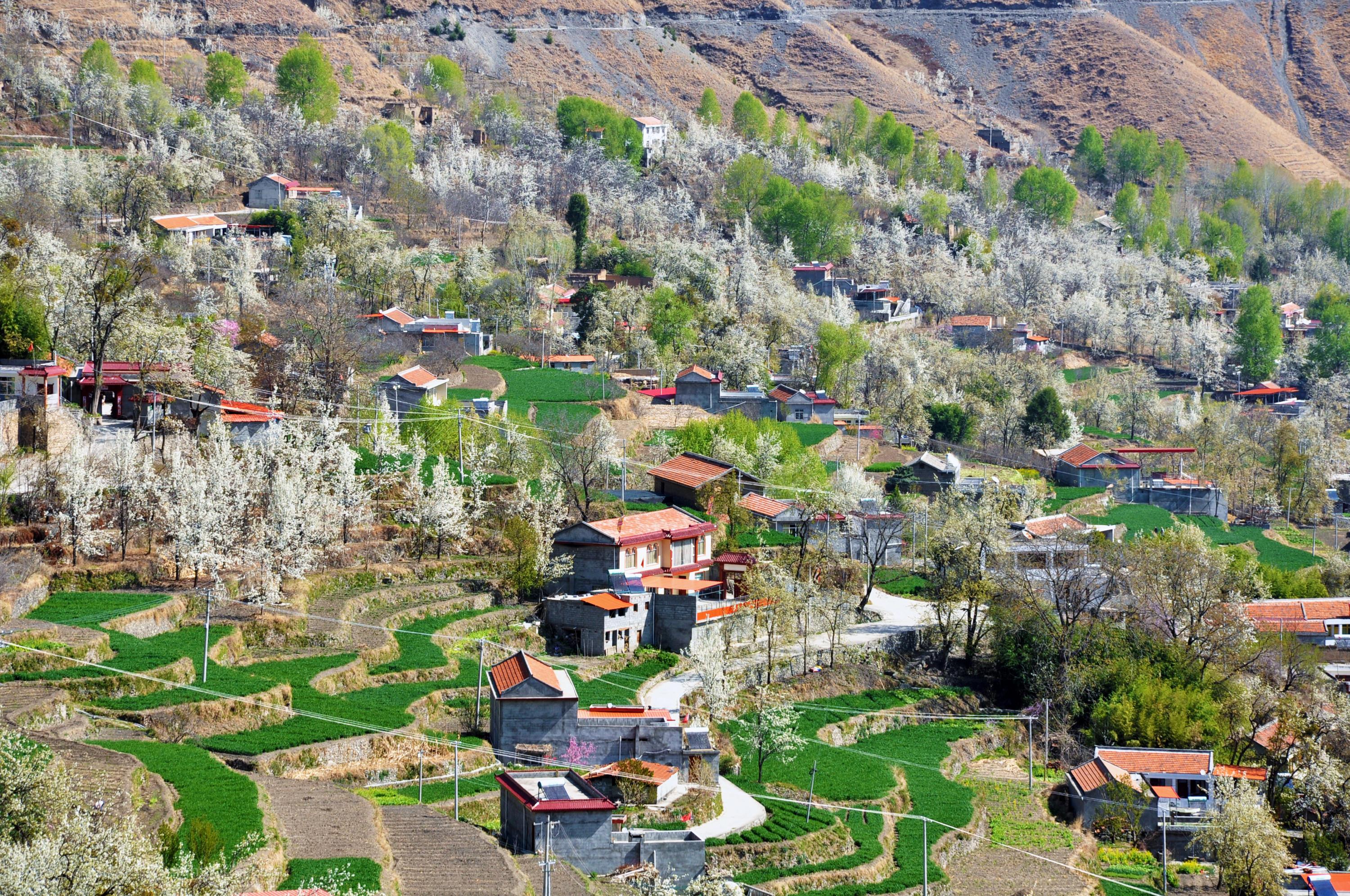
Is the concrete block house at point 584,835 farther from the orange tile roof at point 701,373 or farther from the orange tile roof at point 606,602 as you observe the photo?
the orange tile roof at point 701,373

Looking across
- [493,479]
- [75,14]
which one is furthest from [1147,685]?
[75,14]

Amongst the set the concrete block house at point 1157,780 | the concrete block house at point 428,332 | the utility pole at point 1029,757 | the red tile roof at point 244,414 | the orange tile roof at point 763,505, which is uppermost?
the concrete block house at point 428,332

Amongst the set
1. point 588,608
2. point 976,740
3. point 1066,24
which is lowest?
point 976,740

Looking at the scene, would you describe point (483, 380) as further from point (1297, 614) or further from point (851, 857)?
point (851, 857)

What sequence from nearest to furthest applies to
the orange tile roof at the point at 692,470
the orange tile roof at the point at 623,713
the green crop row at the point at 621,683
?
the orange tile roof at the point at 623,713 < the green crop row at the point at 621,683 < the orange tile roof at the point at 692,470

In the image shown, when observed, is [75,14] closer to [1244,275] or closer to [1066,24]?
[1244,275]

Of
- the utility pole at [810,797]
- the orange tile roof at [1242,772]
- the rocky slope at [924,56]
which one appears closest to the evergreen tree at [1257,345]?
the rocky slope at [924,56]

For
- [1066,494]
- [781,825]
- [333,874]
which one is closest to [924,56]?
[1066,494]
